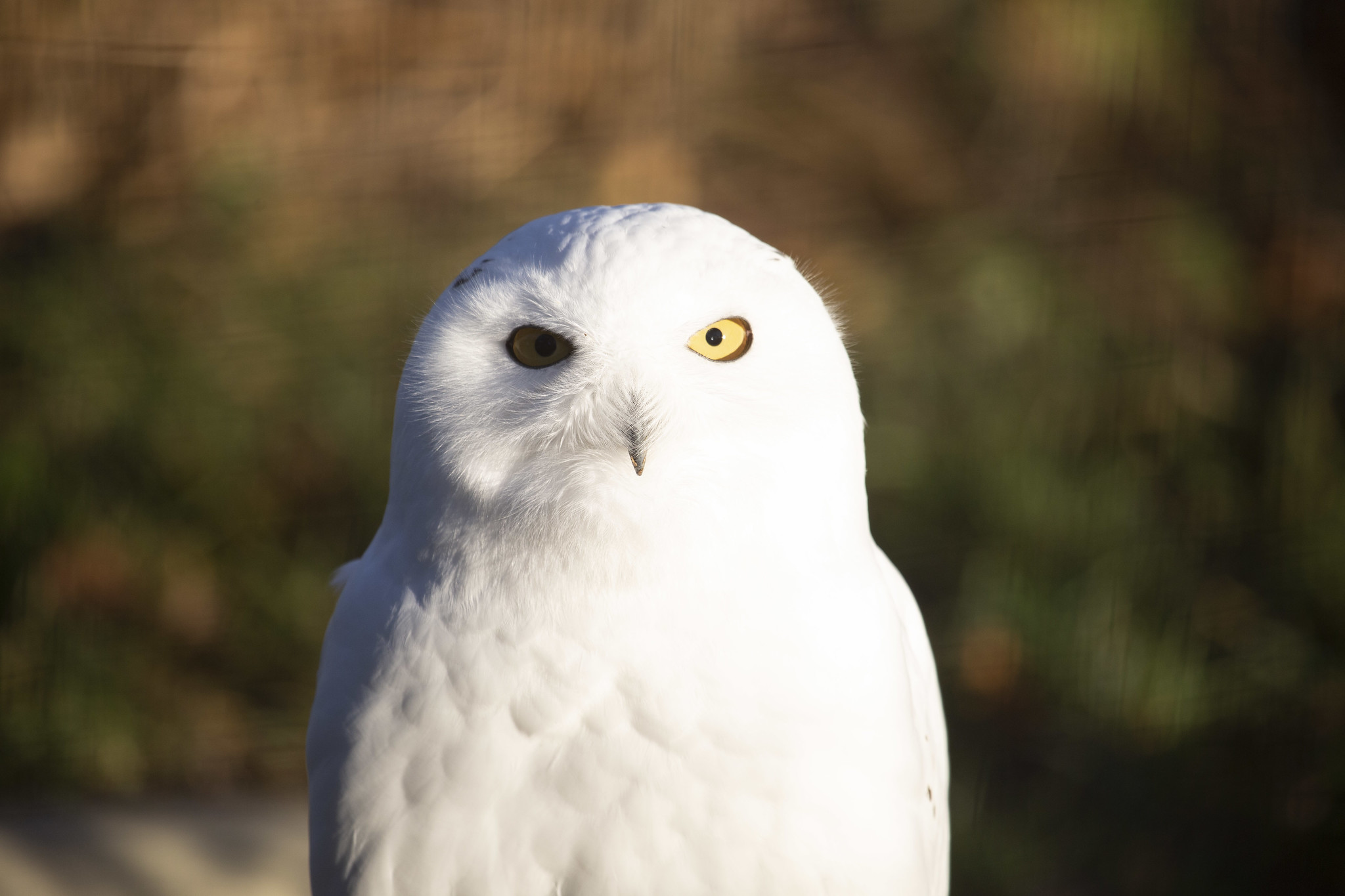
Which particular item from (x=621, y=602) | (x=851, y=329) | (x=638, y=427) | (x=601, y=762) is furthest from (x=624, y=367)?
(x=851, y=329)

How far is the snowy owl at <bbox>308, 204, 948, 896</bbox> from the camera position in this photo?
73 cm

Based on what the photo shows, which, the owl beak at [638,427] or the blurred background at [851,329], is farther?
the blurred background at [851,329]

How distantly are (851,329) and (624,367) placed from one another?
129cm

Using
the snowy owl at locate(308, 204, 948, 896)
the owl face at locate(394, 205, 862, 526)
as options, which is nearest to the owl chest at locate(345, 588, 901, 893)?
the snowy owl at locate(308, 204, 948, 896)

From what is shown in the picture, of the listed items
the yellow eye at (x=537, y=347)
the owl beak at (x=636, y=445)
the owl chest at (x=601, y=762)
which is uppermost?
the yellow eye at (x=537, y=347)

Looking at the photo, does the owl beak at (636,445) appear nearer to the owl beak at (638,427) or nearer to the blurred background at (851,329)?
the owl beak at (638,427)

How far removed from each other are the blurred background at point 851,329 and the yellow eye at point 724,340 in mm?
1268

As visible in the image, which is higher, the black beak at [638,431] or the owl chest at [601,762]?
the black beak at [638,431]

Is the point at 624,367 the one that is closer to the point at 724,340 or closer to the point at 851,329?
the point at 724,340

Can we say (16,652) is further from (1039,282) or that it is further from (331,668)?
(1039,282)

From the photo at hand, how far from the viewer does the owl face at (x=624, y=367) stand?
712 millimetres

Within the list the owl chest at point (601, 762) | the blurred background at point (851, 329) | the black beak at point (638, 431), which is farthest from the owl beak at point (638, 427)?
the blurred background at point (851, 329)

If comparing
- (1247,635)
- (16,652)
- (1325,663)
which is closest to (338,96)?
(16,652)

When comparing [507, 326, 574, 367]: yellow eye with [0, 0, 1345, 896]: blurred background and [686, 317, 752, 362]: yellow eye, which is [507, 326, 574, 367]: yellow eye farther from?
[0, 0, 1345, 896]: blurred background
